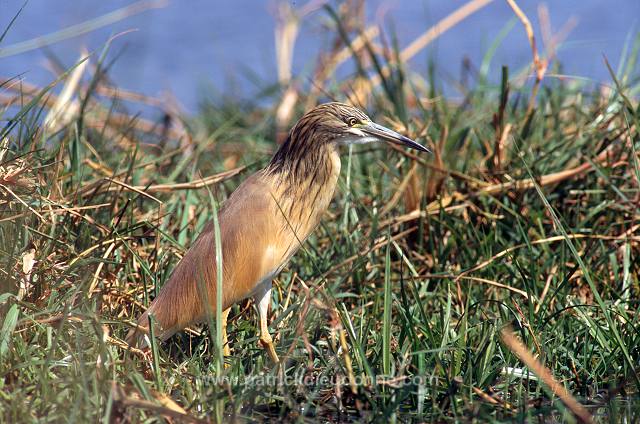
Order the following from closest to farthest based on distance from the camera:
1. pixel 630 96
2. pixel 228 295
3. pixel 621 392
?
pixel 621 392, pixel 228 295, pixel 630 96

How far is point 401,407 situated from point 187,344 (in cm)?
101

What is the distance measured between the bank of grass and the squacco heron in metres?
0.16

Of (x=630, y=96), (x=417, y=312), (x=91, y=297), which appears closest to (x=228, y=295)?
(x=91, y=297)

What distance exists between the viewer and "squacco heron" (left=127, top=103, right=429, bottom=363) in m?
3.61

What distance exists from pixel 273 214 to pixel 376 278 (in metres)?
0.70

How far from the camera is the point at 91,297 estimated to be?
3.49 meters

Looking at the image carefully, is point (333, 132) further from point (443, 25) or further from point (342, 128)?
point (443, 25)

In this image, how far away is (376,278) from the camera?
13.8ft

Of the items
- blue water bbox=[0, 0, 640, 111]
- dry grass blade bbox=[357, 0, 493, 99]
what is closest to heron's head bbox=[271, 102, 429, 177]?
dry grass blade bbox=[357, 0, 493, 99]

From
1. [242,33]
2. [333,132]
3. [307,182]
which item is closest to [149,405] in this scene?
[307,182]

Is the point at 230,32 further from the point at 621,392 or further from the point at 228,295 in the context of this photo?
the point at 621,392

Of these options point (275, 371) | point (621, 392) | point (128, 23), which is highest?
point (128, 23)

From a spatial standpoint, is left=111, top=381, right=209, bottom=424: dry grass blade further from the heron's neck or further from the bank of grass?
the heron's neck

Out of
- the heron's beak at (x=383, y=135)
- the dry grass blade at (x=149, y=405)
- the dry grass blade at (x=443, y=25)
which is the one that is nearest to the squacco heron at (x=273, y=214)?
the heron's beak at (x=383, y=135)
